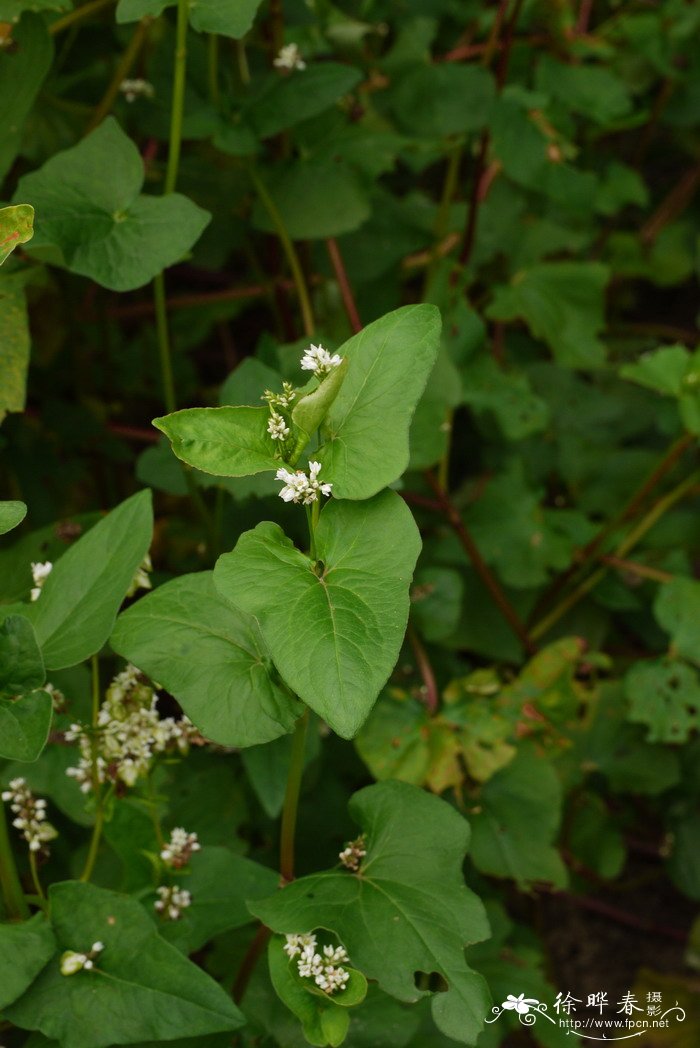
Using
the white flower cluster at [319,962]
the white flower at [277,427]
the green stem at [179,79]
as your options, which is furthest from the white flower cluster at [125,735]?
the green stem at [179,79]

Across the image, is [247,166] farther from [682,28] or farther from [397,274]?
[682,28]

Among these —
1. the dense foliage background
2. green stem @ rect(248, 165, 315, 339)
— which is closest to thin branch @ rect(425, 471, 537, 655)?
the dense foliage background

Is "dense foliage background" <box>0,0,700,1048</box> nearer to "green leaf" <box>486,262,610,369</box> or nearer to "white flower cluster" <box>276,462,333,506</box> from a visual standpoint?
"green leaf" <box>486,262,610,369</box>

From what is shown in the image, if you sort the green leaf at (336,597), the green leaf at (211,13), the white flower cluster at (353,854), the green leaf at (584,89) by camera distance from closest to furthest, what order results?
the green leaf at (336,597), the white flower cluster at (353,854), the green leaf at (211,13), the green leaf at (584,89)

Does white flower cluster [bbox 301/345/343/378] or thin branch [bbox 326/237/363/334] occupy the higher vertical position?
white flower cluster [bbox 301/345/343/378]

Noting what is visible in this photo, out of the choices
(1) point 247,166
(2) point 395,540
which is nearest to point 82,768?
(2) point 395,540

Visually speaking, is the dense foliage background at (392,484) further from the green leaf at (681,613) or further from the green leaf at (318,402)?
the green leaf at (318,402)

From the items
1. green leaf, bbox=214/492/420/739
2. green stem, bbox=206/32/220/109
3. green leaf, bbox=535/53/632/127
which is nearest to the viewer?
green leaf, bbox=214/492/420/739
